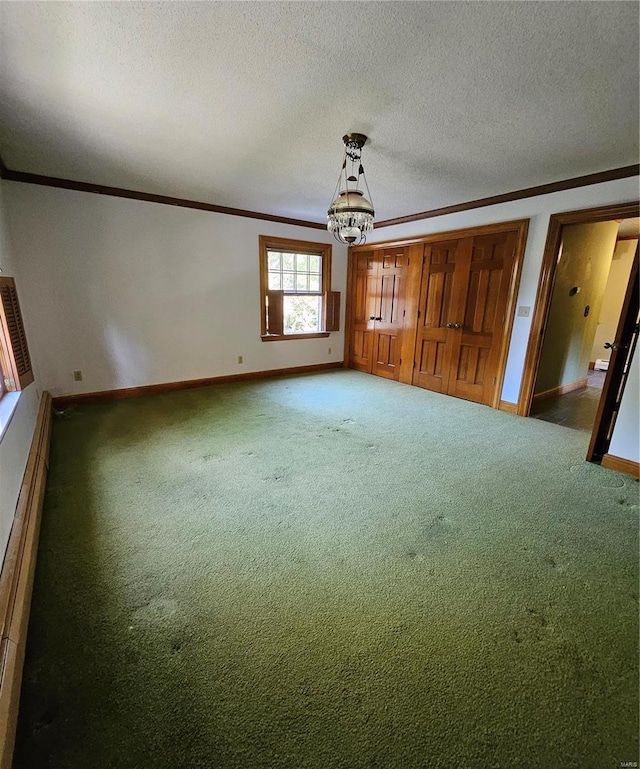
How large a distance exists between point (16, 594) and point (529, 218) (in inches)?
191

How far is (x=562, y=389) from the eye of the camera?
4777 millimetres

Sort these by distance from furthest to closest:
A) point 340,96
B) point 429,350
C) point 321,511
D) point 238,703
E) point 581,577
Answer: point 429,350 → point 321,511 → point 340,96 → point 581,577 → point 238,703

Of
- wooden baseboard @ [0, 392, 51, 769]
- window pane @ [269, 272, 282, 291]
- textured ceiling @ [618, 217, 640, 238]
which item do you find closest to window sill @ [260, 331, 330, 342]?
window pane @ [269, 272, 282, 291]

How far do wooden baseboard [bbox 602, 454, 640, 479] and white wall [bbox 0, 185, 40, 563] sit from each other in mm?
3785

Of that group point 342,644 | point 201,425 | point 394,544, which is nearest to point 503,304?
point 394,544

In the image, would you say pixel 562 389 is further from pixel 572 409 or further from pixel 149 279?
pixel 149 279

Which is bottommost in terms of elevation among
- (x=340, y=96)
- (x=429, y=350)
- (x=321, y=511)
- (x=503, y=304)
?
(x=321, y=511)

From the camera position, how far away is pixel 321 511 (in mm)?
2105

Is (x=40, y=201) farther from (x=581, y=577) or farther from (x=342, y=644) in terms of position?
(x=581, y=577)

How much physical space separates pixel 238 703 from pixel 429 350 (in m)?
4.38

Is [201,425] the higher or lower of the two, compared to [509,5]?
lower

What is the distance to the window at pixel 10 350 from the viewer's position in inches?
96.3

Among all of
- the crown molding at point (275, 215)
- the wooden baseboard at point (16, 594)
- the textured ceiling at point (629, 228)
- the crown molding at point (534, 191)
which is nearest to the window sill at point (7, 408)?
the wooden baseboard at point (16, 594)

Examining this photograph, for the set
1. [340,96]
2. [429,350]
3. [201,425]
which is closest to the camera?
[340,96]
